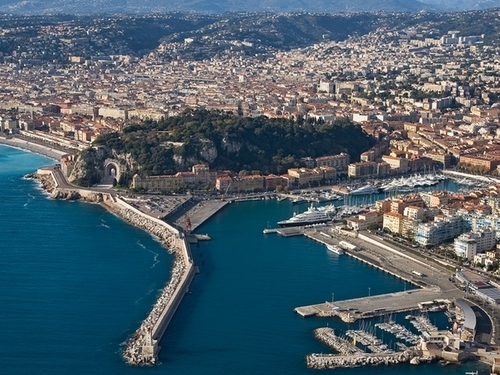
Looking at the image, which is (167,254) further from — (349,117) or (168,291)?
(349,117)

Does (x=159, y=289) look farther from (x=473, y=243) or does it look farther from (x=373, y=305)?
(x=473, y=243)

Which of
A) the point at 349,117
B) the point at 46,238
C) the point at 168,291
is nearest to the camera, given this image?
the point at 168,291

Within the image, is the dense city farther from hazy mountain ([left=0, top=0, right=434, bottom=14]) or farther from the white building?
hazy mountain ([left=0, top=0, right=434, bottom=14])

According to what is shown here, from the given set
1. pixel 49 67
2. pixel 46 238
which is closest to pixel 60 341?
pixel 46 238

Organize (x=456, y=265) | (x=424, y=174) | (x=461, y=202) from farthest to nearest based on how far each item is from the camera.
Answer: (x=424, y=174) < (x=461, y=202) < (x=456, y=265)

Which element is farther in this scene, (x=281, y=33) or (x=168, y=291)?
(x=281, y=33)

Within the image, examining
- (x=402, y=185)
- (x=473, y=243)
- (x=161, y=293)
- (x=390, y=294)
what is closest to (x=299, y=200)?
(x=402, y=185)
